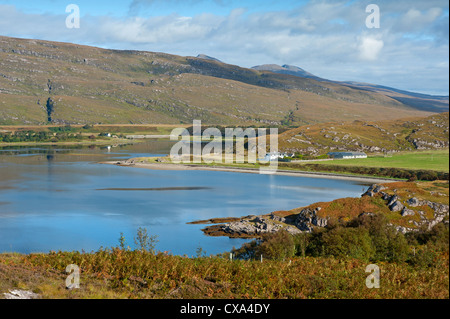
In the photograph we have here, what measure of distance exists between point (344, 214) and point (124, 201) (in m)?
34.2

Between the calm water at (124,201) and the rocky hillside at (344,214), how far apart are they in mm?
3307

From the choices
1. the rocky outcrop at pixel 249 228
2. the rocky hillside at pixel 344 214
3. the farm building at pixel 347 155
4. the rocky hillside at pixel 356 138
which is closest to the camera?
the rocky hillside at pixel 344 214

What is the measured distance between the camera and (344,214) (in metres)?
45.5

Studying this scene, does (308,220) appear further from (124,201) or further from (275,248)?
(124,201)

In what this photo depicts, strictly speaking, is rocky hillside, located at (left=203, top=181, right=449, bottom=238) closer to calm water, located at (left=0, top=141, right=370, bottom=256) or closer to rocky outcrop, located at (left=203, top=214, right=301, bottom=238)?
rocky outcrop, located at (left=203, top=214, right=301, bottom=238)

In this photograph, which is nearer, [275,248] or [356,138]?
[275,248]

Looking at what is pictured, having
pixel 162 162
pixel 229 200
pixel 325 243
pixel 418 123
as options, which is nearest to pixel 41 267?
pixel 325 243

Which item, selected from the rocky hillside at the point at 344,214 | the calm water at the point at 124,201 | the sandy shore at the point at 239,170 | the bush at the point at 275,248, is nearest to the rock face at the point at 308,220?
the rocky hillside at the point at 344,214

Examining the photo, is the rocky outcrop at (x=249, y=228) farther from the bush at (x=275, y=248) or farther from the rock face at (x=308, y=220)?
the bush at (x=275, y=248)

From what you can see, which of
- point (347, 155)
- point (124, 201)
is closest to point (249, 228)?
point (124, 201)

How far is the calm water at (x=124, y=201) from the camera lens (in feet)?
148

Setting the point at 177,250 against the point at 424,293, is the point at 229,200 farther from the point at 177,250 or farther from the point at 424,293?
the point at 424,293

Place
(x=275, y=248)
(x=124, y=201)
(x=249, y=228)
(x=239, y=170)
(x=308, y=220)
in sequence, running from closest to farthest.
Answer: (x=275, y=248) < (x=308, y=220) < (x=249, y=228) < (x=124, y=201) < (x=239, y=170)
